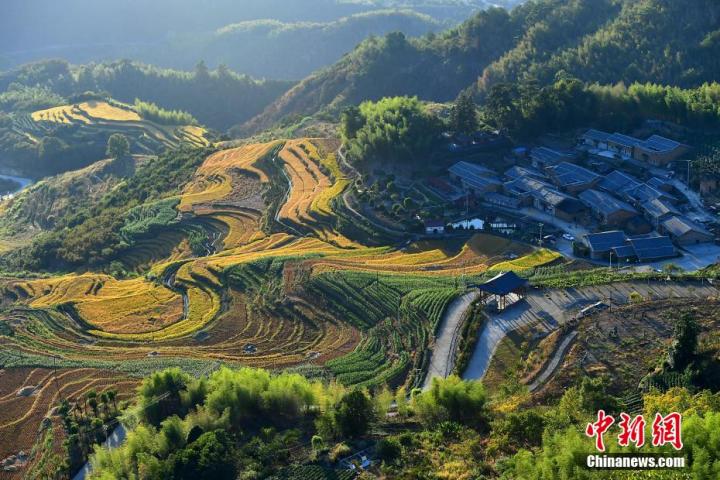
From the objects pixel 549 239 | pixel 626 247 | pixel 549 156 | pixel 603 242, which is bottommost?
pixel 626 247

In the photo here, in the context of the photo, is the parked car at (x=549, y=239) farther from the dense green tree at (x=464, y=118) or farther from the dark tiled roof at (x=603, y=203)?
the dense green tree at (x=464, y=118)

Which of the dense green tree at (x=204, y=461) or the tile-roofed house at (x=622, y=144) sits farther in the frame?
the tile-roofed house at (x=622, y=144)

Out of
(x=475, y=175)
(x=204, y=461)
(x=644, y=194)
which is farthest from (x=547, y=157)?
(x=204, y=461)

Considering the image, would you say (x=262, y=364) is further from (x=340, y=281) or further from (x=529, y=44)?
(x=529, y=44)

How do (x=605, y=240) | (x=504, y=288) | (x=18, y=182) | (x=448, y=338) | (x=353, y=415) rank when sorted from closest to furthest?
1. (x=353, y=415)
2. (x=448, y=338)
3. (x=504, y=288)
4. (x=605, y=240)
5. (x=18, y=182)

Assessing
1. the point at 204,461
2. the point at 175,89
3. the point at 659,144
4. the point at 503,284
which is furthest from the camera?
the point at 175,89

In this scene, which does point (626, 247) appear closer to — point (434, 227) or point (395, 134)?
point (434, 227)

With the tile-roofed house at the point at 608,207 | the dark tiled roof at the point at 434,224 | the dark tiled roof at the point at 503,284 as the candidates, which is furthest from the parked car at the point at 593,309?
the dark tiled roof at the point at 434,224
